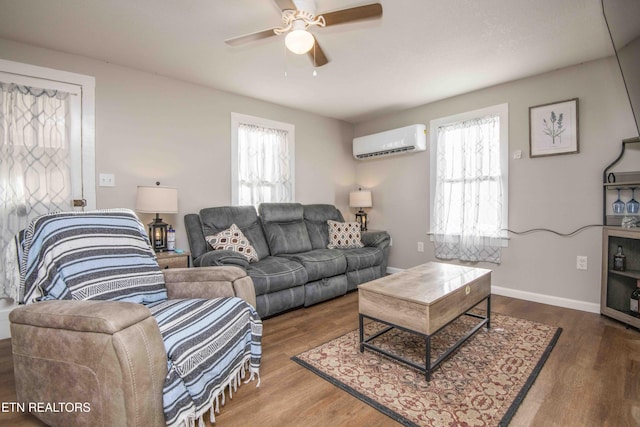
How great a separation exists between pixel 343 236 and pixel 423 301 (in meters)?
2.13

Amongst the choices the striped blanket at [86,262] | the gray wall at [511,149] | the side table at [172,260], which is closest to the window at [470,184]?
the gray wall at [511,149]

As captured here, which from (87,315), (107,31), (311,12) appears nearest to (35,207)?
(107,31)

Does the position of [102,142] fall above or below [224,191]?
above

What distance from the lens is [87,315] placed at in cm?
111

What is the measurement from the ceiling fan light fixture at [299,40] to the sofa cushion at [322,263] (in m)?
1.91

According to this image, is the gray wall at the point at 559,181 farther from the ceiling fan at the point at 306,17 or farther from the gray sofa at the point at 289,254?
the ceiling fan at the point at 306,17

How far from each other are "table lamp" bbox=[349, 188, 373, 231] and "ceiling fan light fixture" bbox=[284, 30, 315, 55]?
9.34 feet

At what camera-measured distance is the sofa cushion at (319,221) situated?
3.78 m

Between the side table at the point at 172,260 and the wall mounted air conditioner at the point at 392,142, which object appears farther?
the wall mounted air conditioner at the point at 392,142

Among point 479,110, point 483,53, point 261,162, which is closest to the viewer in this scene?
point 483,53

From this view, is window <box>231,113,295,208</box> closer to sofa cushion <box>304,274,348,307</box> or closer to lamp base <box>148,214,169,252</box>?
lamp base <box>148,214,169,252</box>

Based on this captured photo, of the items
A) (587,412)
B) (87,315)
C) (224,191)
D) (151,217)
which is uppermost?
(224,191)

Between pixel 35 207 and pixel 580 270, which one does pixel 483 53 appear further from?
pixel 35 207

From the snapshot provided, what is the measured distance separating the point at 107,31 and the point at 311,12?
1.65 metres
